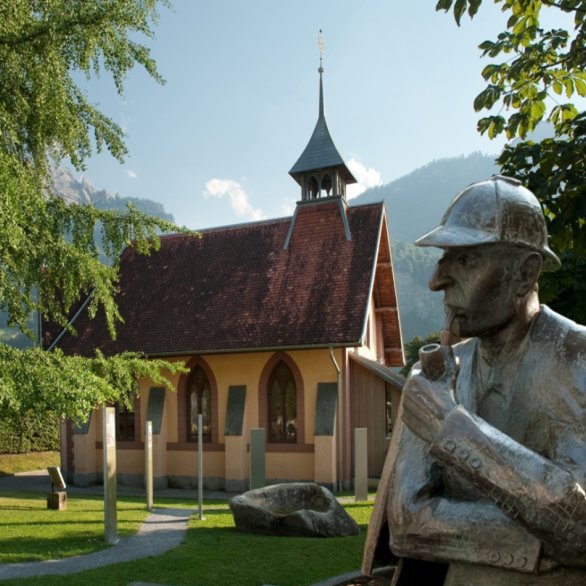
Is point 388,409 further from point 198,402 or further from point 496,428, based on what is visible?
point 496,428

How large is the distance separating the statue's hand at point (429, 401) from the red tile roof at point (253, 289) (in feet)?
58.6

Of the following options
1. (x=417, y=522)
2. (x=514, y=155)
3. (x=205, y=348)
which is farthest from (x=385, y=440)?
Answer: (x=417, y=522)

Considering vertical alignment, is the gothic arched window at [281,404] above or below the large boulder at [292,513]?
above

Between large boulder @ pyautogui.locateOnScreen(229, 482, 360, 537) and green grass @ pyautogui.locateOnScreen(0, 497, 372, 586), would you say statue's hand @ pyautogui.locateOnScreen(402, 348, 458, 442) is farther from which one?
large boulder @ pyautogui.locateOnScreen(229, 482, 360, 537)

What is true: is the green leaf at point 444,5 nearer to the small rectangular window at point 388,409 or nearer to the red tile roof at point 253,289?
the red tile roof at point 253,289

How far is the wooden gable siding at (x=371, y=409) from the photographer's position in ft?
69.6

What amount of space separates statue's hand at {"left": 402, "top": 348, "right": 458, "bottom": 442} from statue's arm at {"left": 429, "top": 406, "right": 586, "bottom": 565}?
51 mm

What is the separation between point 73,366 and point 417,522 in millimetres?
11268

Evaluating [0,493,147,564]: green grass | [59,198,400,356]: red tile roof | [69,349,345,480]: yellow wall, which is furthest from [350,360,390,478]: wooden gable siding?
[0,493,147,564]: green grass

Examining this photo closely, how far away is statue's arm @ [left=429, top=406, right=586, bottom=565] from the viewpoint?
66.1 inches

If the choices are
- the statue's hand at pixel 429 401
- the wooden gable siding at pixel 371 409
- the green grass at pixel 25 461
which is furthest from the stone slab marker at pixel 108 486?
the green grass at pixel 25 461

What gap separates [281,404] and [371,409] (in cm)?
302

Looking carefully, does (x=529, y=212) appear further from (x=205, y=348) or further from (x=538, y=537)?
(x=205, y=348)

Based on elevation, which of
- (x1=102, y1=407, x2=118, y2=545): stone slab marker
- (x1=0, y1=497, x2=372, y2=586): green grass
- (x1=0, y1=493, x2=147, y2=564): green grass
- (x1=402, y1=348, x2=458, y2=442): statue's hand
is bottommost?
(x1=0, y1=493, x2=147, y2=564): green grass
